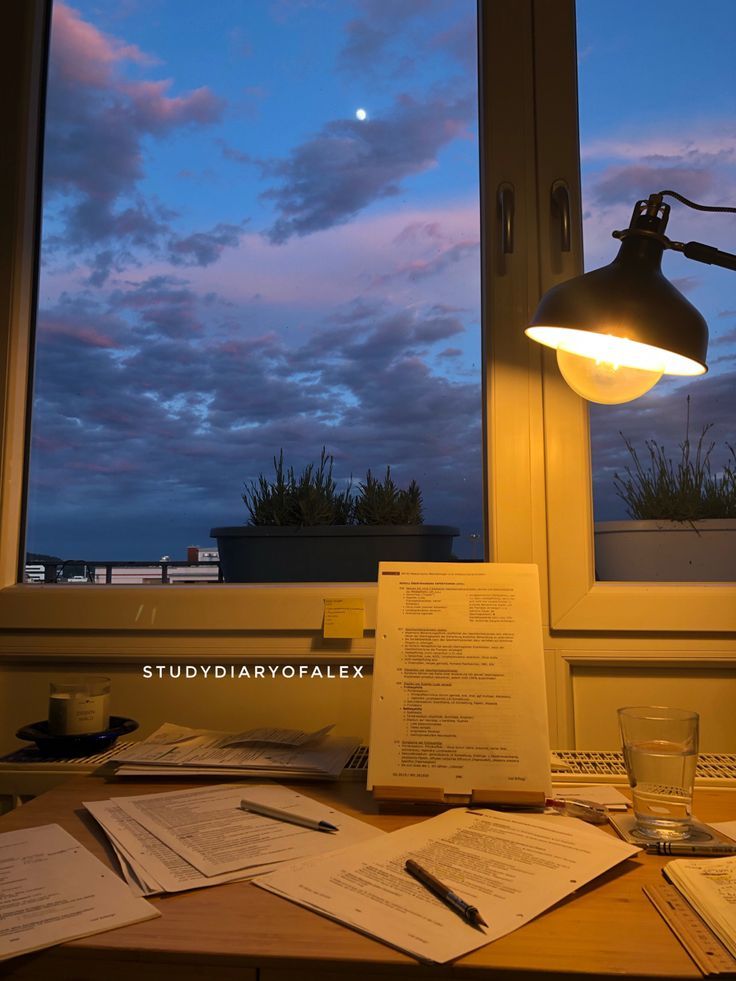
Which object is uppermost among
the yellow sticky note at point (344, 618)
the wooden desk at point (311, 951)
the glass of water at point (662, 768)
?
the yellow sticky note at point (344, 618)

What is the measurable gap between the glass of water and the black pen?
0.97ft

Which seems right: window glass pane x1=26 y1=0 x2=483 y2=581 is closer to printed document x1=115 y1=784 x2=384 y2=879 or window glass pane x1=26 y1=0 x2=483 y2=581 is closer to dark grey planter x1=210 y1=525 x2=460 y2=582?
dark grey planter x1=210 y1=525 x2=460 y2=582

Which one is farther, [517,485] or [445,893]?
[517,485]

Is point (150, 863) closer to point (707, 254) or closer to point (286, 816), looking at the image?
point (286, 816)

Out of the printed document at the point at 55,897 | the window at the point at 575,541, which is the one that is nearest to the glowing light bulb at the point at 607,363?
the window at the point at 575,541

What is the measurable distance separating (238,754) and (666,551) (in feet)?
2.96

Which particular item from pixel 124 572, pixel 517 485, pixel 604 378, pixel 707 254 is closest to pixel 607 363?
pixel 604 378

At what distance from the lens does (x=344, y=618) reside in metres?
1.32

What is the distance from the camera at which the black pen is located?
59 centimetres

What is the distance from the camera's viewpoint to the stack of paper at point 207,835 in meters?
0.69

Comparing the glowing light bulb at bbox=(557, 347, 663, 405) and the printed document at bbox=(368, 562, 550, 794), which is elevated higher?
the glowing light bulb at bbox=(557, 347, 663, 405)

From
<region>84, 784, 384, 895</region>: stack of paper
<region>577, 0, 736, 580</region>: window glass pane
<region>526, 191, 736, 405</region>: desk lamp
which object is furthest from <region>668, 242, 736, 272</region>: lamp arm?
<region>84, 784, 384, 895</region>: stack of paper

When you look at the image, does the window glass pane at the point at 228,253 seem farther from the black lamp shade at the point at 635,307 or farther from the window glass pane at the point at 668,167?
the black lamp shade at the point at 635,307

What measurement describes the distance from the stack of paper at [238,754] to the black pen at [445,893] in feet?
1.07
